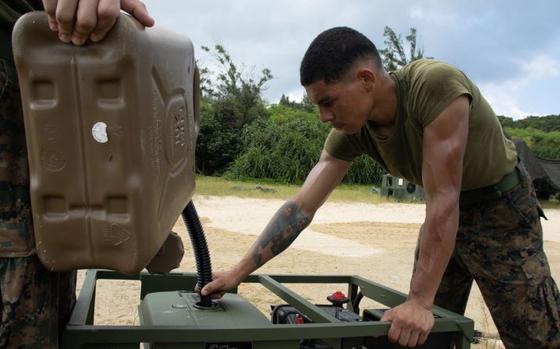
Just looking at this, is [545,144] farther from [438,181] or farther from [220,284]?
[220,284]

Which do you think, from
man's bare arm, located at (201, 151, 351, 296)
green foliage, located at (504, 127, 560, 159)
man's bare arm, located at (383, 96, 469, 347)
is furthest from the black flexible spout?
green foliage, located at (504, 127, 560, 159)

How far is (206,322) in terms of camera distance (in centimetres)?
200

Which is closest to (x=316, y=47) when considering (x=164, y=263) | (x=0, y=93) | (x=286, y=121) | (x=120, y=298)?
(x=164, y=263)

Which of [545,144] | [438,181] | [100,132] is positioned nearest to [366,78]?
[438,181]

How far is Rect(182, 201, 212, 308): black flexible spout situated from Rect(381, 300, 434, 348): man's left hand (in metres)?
0.67

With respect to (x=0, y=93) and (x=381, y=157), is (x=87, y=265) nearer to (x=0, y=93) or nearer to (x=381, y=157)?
(x=0, y=93)

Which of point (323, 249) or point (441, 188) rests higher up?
point (441, 188)

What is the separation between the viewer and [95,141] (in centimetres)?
137

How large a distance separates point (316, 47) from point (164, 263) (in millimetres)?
1056

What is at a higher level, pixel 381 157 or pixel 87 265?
pixel 381 157

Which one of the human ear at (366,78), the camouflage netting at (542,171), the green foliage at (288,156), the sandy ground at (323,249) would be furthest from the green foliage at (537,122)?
the human ear at (366,78)

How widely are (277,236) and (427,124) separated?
3.02 ft

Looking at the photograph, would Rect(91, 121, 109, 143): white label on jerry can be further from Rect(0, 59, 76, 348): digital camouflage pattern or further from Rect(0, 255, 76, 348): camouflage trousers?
Rect(0, 255, 76, 348): camouflage trousers

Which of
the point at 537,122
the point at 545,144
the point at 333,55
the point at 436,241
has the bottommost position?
the point at 436,241
